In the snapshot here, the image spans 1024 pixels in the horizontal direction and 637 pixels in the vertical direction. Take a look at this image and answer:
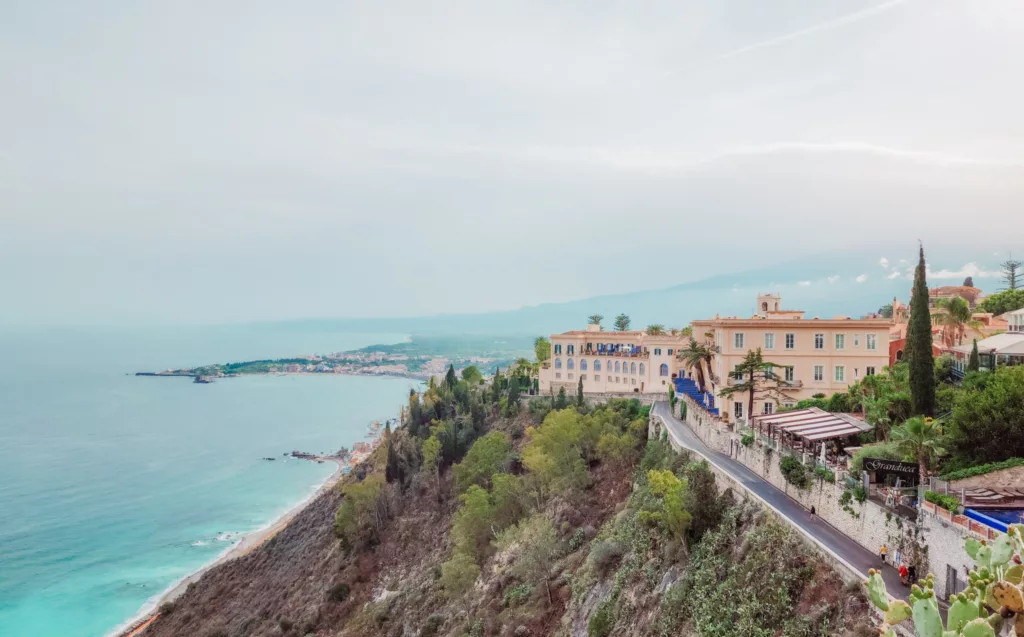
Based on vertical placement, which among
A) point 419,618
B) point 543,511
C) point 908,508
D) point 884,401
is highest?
point 884,401

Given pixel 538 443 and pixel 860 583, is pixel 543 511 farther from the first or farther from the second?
pixel 860 583

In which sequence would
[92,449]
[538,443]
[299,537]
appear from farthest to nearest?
[92,449]
[299,537]
[538,443]

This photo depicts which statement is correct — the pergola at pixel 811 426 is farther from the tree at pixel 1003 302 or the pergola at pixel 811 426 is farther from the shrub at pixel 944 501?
the tree at pixel 1003 302

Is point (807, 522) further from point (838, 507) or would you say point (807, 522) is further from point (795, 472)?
point (795, 472)

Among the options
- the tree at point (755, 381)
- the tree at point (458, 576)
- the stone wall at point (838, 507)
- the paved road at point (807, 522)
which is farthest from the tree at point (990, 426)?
the tree at point (458, 576)

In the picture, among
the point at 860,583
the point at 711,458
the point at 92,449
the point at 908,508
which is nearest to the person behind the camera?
the point at 860,583

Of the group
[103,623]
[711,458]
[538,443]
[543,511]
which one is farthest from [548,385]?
[103,623]
